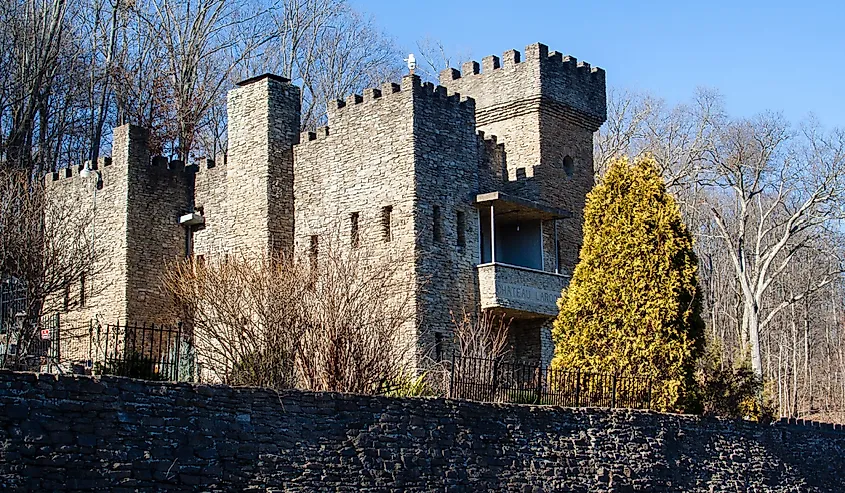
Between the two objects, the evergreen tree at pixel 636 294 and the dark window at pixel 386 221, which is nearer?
the evergreen tree at pixel 636 294

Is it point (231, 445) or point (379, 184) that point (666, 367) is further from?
point (231, 445)

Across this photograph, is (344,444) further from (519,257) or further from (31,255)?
(519,257)

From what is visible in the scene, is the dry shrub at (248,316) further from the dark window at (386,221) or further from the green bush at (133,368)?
the dark window at (386,221)

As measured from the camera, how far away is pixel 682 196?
44.1m

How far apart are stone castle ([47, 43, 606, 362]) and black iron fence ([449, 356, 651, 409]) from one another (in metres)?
4.72

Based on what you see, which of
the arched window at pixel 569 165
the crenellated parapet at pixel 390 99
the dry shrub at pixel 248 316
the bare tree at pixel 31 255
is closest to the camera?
the dry shrub at pixel 248 316

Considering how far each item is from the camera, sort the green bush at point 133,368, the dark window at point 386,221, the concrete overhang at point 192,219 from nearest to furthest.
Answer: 1. the green bush at point 133,368
2. the dark window at point 386,221
3. the concrete overhang at point 192,219

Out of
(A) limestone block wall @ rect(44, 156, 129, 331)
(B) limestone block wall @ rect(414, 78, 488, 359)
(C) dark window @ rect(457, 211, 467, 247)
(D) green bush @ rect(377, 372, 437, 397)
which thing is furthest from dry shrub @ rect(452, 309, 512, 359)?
(A) limestone block wall @ rect(44, 156, 129, 331)

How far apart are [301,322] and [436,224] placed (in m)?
6.62

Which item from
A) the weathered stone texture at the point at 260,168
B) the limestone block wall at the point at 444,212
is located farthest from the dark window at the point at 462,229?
the weathered stone texture at the point at 260,168

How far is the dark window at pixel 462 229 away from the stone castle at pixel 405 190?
31 millimetres

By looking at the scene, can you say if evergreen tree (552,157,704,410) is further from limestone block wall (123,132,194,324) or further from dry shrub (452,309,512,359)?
limestone block wall (123,132,194,324)

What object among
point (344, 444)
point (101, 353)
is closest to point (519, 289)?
point (101, 353)

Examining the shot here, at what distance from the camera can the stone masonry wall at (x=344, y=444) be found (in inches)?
482
